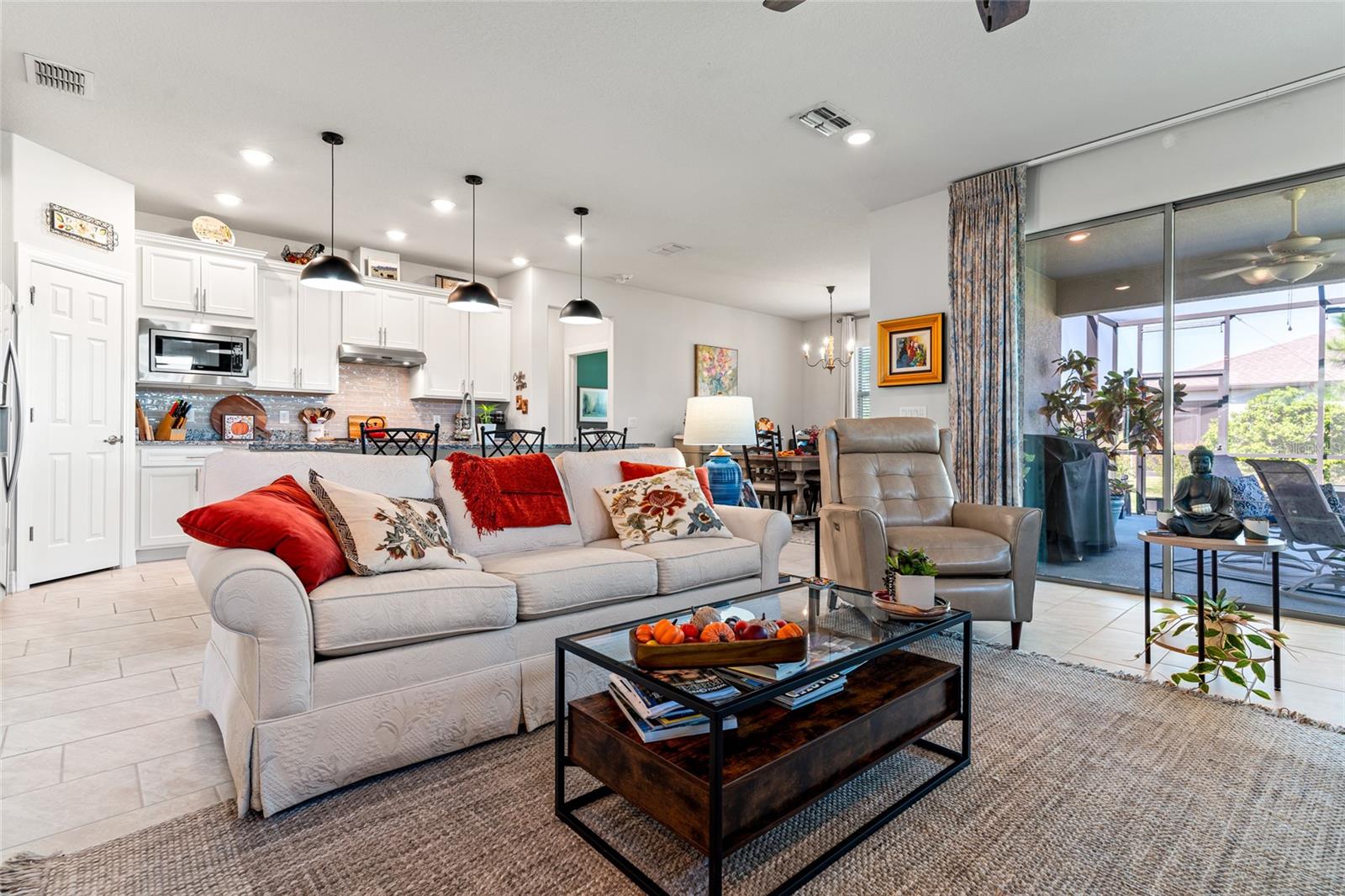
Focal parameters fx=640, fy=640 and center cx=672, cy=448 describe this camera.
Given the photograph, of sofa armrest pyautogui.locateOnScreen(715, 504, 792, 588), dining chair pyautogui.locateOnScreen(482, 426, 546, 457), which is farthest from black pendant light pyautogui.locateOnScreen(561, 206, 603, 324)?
sofa armrest pyautogui.locateOnScreen(715, 504, 792, 588)

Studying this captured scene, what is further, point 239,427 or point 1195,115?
point 239,427

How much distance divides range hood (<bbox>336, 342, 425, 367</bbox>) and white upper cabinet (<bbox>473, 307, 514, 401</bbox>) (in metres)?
0.61

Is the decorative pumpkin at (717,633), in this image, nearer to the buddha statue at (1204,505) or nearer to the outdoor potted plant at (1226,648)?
the outdoor potted plant at (1226,648)

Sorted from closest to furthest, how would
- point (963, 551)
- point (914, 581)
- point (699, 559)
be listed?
point (914, 581) < point (699, 559) < point (963, 551)

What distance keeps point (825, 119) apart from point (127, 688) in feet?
13.8

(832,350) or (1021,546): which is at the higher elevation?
(832,350)

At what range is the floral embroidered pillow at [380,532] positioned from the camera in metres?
1.95

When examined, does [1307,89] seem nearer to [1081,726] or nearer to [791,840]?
[1081,726]

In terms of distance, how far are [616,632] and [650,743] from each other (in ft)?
1.08

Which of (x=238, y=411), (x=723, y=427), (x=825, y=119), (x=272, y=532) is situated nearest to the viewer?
(x=272, y=532)

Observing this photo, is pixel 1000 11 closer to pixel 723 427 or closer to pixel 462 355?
pixel 723 427

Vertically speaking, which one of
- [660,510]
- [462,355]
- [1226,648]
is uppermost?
[462,355]

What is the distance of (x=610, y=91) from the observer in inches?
132

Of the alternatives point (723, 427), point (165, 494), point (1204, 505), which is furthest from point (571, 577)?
point (165, 494)
